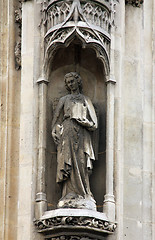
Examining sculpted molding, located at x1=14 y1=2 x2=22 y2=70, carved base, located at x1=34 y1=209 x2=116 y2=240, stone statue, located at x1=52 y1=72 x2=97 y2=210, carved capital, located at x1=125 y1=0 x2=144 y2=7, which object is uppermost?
carved capital, located at x1=125 y1=0 x2=144 y2=7

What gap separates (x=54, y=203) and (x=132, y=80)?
220cm

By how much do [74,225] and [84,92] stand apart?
7.34ft

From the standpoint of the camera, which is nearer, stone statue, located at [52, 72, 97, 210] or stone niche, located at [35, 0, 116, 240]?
stone niche, located at [35, 0, 116, 240]

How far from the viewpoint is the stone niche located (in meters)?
17.4

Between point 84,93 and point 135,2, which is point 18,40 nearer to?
point 84,93

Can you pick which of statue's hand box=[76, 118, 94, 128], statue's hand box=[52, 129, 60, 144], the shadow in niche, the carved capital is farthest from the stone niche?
the carved capital

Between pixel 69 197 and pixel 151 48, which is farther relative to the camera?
pixel 151 48

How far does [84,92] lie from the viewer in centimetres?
1844

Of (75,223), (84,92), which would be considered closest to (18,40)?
(84,92)

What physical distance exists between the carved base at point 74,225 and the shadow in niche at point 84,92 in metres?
0.40

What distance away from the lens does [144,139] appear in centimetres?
1827

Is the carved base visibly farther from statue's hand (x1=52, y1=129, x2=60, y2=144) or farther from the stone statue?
statue's hand (x1=52, y1=129, x2=60, y2=144)

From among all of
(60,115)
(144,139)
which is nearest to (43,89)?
(60,115)

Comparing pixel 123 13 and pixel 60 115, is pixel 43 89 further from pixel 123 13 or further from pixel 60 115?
pixel 123 13
